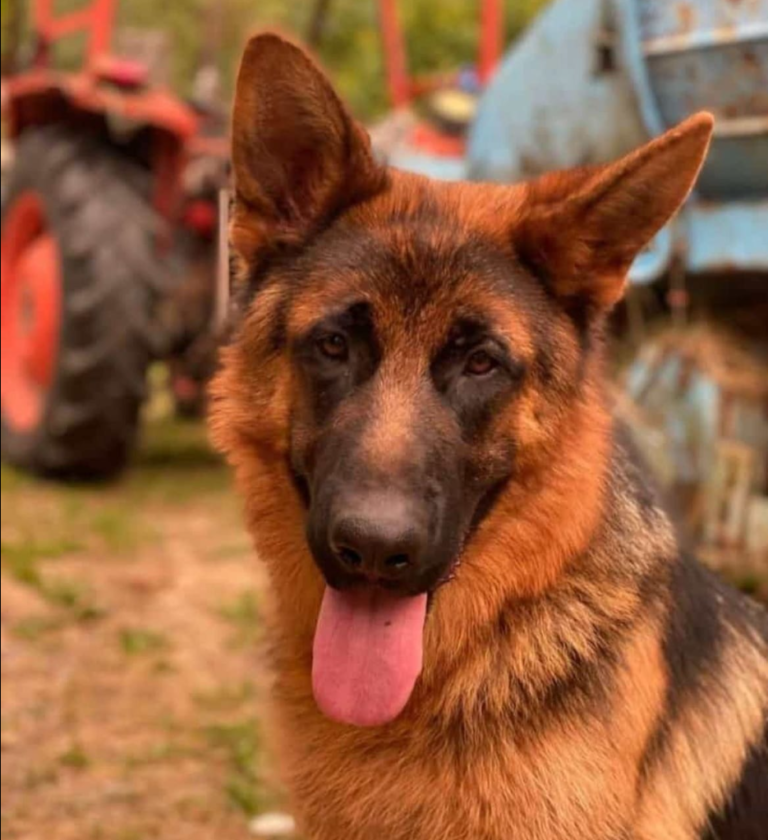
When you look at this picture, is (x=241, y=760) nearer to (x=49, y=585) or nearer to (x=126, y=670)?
(x=126, y=670)

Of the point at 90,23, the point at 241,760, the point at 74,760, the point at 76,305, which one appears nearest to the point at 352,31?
the point at 90,23

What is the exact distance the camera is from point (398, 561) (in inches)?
80.9

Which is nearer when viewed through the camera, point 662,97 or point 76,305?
point 662,97

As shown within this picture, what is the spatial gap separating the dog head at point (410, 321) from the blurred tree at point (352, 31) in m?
8.93

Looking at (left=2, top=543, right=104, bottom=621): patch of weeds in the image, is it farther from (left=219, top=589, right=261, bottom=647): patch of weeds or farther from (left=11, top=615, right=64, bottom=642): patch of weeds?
(left=219, top=589, right=261, bottom=647): patch of weeds

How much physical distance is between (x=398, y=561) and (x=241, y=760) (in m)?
1.91

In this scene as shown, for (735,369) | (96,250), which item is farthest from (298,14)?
(735,369)

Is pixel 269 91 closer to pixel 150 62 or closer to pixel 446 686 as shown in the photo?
pixel 446 686

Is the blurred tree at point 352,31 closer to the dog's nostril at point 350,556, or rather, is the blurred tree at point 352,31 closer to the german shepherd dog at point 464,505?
the german shepherd dog at point 464,505

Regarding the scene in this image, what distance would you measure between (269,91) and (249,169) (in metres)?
0.19

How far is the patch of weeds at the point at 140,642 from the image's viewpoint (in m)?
4.36

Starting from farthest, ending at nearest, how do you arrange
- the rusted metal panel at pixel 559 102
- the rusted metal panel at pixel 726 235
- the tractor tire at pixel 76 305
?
the tractor tire at pixel 76 305
the rusted metal panel at pixel 559 102
the rusted metal panel at pixel 726 235

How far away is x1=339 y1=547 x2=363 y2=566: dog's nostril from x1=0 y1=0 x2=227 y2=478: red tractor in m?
4.00

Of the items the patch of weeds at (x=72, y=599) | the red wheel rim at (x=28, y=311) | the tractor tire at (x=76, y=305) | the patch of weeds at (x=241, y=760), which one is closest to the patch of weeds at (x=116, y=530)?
the tractor tire at (x=76, y=305)
